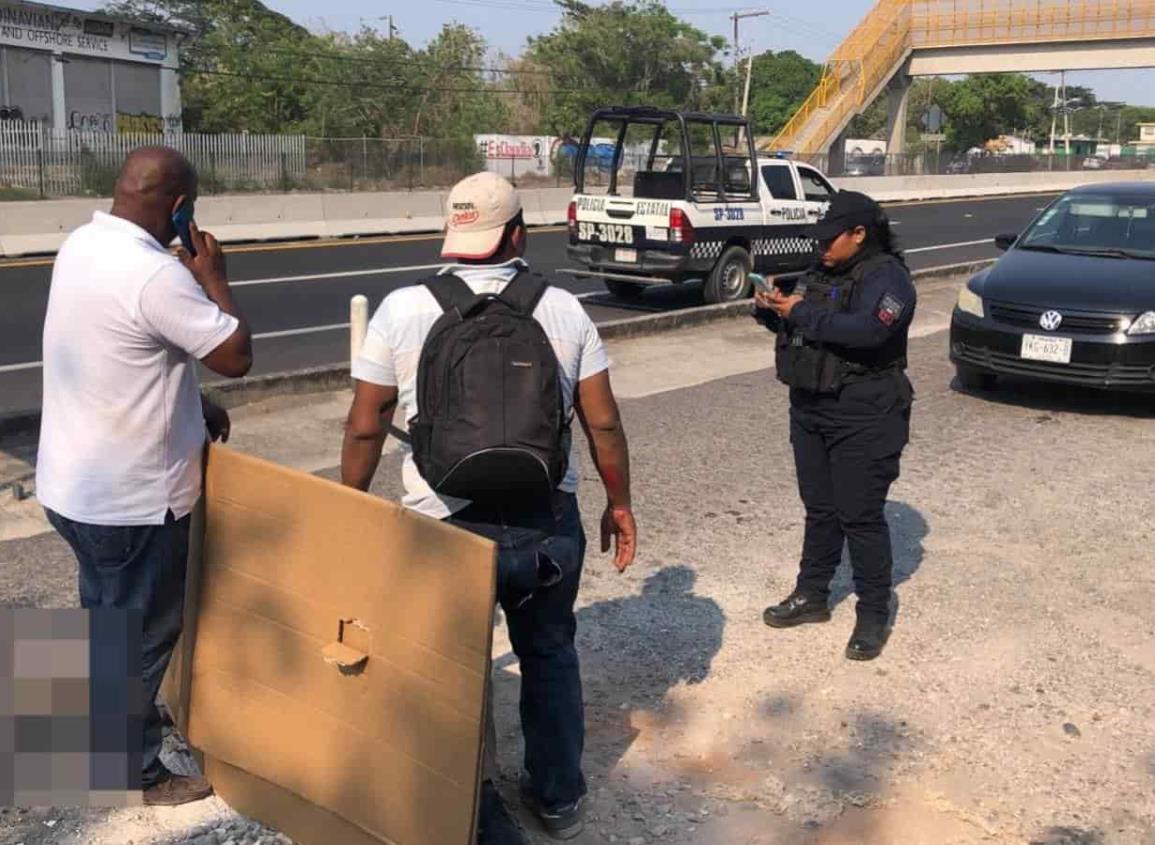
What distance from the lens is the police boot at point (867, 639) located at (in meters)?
4.54

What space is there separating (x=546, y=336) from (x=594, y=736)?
62.6 inches

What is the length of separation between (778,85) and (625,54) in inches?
1626

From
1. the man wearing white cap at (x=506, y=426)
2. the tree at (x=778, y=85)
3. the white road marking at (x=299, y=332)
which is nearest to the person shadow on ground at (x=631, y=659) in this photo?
the man wearing white cap at (x=506, y=426)

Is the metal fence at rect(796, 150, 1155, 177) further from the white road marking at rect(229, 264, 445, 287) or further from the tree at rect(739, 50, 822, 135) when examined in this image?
the tree at rect(739, 50, 822, 135)

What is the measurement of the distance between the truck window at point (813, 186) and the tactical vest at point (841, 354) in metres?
10.7

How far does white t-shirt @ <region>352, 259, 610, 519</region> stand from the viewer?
3.01 metres

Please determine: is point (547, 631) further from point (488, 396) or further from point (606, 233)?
point (606, 233)

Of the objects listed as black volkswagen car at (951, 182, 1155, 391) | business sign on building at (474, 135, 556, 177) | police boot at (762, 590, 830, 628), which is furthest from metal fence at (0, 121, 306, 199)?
police boot at (762, 590, 830, 628)

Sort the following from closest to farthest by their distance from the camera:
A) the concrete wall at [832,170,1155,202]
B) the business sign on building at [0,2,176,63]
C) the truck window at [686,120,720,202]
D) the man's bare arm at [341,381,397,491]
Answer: the man's bare arm at [341,381,397,491], the truck window at [686,120,720,202], the business sign on building at [0,2,176,63], the concrete wall at [832,170,1155,202]

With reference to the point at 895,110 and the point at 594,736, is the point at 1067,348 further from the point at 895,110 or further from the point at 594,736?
the point at 895,110

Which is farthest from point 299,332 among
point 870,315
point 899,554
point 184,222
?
point 184,222

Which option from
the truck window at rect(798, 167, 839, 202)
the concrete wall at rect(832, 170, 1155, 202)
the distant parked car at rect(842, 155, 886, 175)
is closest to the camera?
the truck window at rect(798, 167, 839, 202)

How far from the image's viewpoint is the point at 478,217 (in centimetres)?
298

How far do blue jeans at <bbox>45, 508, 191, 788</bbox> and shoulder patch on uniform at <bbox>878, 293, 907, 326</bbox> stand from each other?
2.46m
